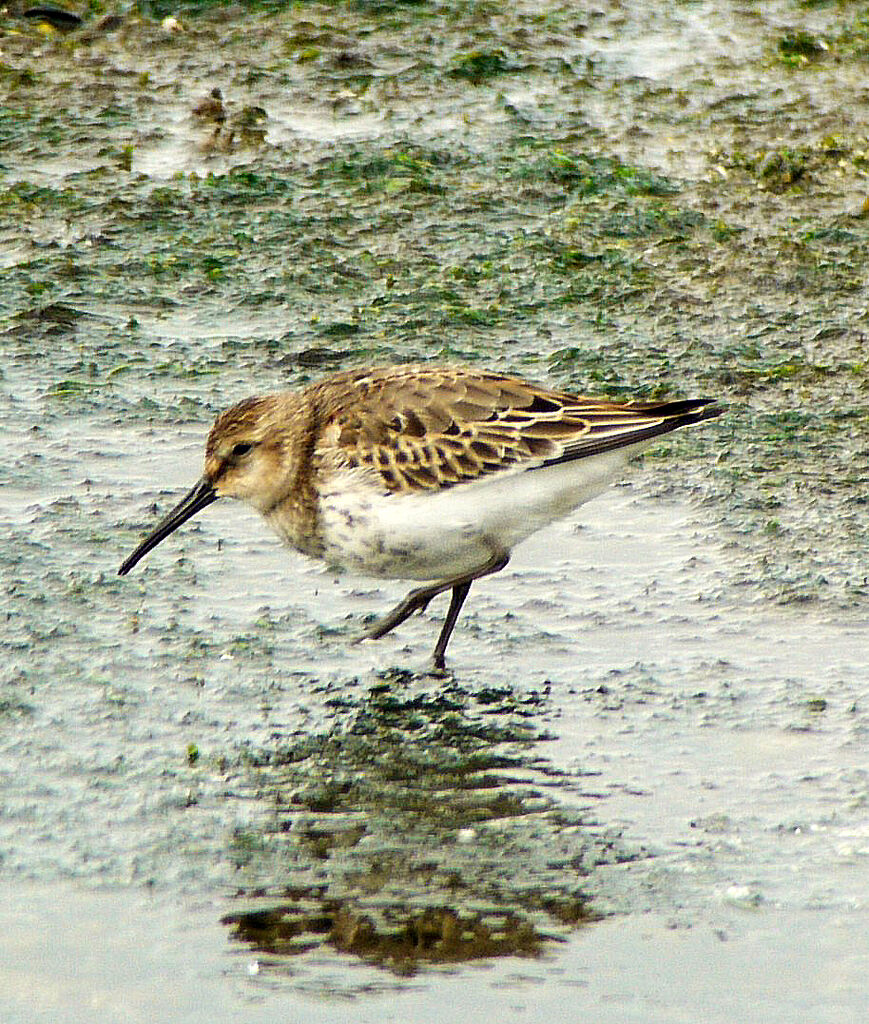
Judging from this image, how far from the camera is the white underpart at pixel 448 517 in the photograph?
19.9 ft

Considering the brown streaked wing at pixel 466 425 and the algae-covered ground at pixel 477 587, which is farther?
the brown streaked wing at pixel 466 425

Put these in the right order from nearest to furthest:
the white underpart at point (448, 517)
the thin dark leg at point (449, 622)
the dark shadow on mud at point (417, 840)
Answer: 1. the dark shadow on mud at point (417, 840)
2. the white underpart at point (448, 517)
3. the thin dark leg at point (449, 622)

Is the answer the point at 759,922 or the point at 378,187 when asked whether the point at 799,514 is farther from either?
the point at 378,187

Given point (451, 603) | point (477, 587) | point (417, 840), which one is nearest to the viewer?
point (417, 840)

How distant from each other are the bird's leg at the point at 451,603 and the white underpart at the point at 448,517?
0.03m

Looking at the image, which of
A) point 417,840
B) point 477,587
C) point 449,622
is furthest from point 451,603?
point 417,840

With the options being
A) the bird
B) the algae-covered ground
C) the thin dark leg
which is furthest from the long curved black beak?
the thin dark leg

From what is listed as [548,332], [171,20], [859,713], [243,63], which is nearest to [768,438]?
[548,332]

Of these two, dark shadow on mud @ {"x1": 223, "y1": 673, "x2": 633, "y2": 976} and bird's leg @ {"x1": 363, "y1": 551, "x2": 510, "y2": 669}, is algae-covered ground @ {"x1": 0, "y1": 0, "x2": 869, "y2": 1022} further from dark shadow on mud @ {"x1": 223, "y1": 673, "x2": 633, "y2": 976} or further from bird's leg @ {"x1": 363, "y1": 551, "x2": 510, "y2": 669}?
bird's leg @ {"x1": 363, "y1": 551, "x2": 510, "y2": 669}

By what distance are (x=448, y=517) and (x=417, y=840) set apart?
139 centimetres

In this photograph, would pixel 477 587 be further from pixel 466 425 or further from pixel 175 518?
pixel 175 518

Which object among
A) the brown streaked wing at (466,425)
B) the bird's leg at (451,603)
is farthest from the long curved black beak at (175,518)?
the bird's leg at (451,603)

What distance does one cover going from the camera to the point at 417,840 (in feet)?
16.7

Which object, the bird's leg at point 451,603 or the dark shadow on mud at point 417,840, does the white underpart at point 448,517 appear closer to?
the bird's leg at point 451,603
